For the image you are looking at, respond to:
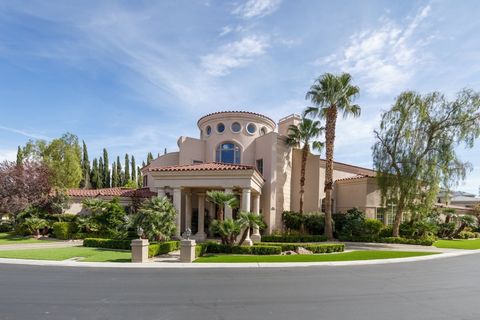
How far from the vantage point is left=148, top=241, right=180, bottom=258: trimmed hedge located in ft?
49.8

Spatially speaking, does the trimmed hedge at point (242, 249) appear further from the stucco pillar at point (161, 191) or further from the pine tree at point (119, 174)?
the pine tree at point (119, 174)

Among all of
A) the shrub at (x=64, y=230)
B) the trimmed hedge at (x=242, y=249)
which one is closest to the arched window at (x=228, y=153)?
the trimmed hedge at (x=242, y=249)

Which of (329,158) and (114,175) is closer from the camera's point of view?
(329,158)

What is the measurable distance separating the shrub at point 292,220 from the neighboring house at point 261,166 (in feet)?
1.69

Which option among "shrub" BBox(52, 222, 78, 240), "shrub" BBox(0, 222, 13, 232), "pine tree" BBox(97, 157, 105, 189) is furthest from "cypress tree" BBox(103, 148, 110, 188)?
"shrub" BBox(52, 222, 78, 240)

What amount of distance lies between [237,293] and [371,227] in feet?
70.3

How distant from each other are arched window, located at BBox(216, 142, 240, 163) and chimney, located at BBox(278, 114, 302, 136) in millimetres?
5683

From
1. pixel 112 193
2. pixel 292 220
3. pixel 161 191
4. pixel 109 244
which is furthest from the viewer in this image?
pixel 112 193

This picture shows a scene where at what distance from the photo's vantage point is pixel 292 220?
25.5 m

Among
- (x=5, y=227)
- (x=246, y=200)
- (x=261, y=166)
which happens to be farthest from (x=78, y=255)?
(x=5, y=227)

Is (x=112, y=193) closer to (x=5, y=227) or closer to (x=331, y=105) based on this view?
(x=5, y=227)

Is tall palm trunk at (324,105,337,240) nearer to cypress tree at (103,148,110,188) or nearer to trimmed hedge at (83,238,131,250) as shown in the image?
trimmed hedge at (83,238,131,250)

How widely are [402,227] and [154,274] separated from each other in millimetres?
24582

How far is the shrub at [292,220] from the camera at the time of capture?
83.4 ft
